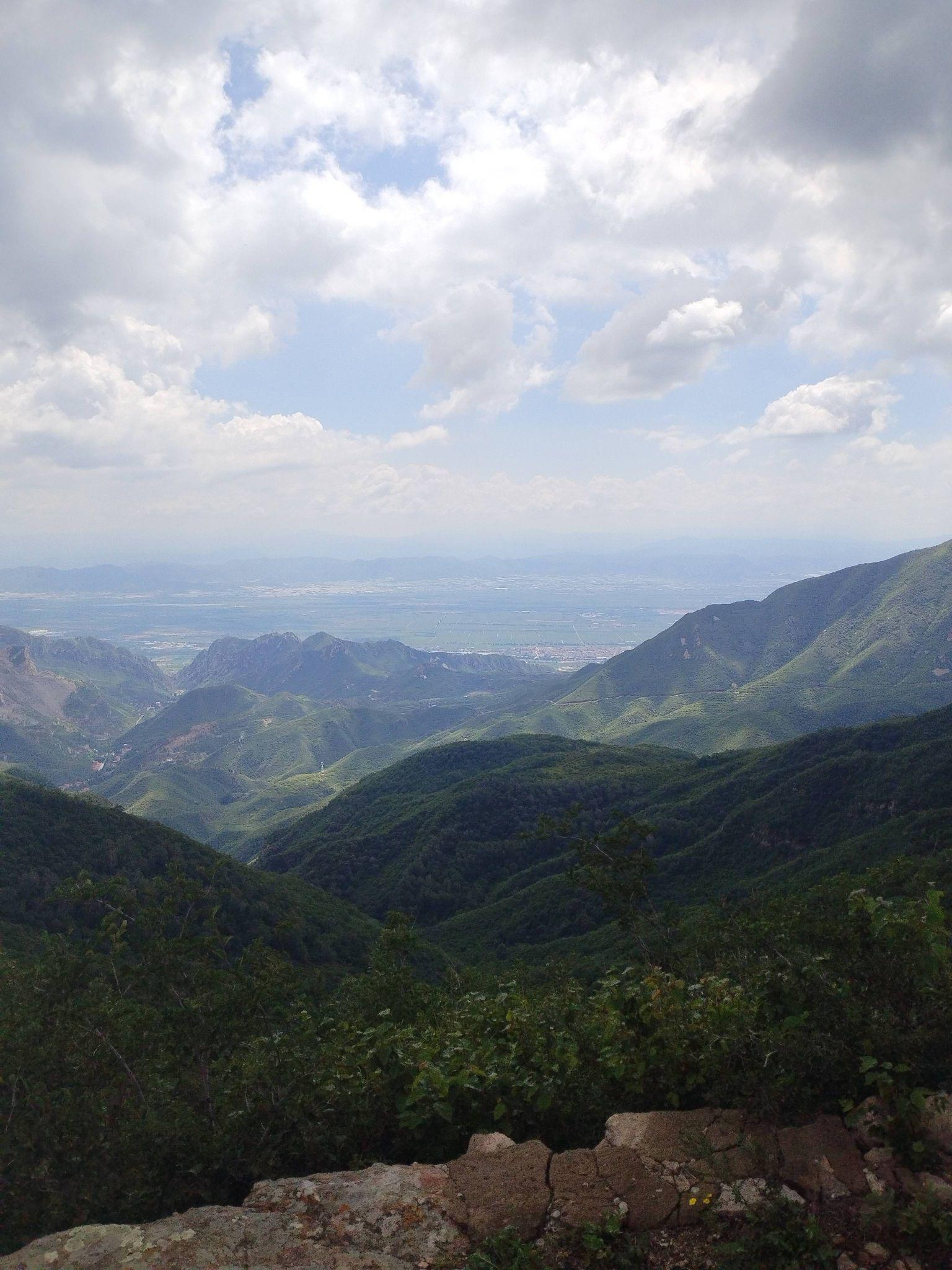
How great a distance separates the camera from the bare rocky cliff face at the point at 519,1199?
21.1 ft

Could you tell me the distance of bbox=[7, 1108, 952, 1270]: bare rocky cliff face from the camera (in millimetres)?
6430

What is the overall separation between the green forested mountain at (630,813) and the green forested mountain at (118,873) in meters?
19.3

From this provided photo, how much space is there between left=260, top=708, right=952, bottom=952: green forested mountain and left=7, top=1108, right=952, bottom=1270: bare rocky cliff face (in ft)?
143

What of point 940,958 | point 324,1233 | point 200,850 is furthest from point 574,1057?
point 200,850

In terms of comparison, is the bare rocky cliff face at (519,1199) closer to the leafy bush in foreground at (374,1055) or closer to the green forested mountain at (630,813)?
the leafy bush in foreground at (374,1055)

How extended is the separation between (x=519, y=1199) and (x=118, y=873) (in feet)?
258

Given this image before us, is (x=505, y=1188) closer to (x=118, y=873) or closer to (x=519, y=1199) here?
(x=519, y=1199)

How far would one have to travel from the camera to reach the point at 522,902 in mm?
91938

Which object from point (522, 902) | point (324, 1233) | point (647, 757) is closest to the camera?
point (324, 1233)

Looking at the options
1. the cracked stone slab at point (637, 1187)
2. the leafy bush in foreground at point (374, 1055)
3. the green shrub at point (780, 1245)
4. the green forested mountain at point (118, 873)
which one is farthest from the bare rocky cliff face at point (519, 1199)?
the green forested mountain at point (118, 873)

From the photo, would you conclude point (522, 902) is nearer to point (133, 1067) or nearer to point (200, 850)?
point (200, 850)

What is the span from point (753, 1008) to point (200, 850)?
286 feet

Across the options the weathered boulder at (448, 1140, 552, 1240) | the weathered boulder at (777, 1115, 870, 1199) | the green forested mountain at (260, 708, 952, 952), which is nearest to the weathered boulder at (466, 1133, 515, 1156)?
the weathered boulder at (448, 1140, 552, 1240)

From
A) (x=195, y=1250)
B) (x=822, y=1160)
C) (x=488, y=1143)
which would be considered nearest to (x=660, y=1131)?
(x=822, y=1160)
